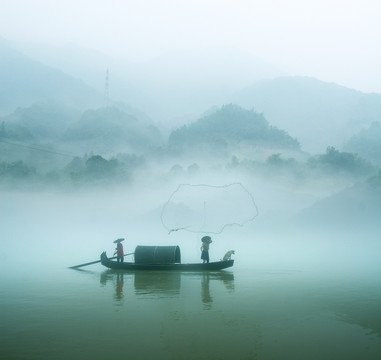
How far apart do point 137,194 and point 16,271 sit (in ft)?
255

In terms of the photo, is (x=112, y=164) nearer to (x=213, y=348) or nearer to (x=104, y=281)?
(x=104, y=281)

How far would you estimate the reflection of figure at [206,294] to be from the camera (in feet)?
53.9

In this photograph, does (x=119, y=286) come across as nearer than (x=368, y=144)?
Yes

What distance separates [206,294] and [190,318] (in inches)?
189

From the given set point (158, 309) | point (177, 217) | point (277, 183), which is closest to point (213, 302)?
point (158, 309)

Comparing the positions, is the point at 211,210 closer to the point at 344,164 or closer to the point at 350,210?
the point at 350,210

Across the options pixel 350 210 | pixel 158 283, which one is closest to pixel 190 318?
pixel 158 283

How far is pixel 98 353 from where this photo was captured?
10.5 m

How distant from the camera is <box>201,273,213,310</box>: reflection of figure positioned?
16.4m

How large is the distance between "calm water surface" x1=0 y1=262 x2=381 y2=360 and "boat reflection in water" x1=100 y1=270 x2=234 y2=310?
0.08 metres

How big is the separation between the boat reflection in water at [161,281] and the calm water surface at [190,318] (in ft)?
0.28

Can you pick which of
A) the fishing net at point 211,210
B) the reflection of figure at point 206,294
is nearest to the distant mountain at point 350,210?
the fishing net at point 211,210

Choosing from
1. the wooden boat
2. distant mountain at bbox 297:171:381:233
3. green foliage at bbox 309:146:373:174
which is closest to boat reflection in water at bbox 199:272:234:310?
the wooden boat

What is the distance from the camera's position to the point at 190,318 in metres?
14.1
